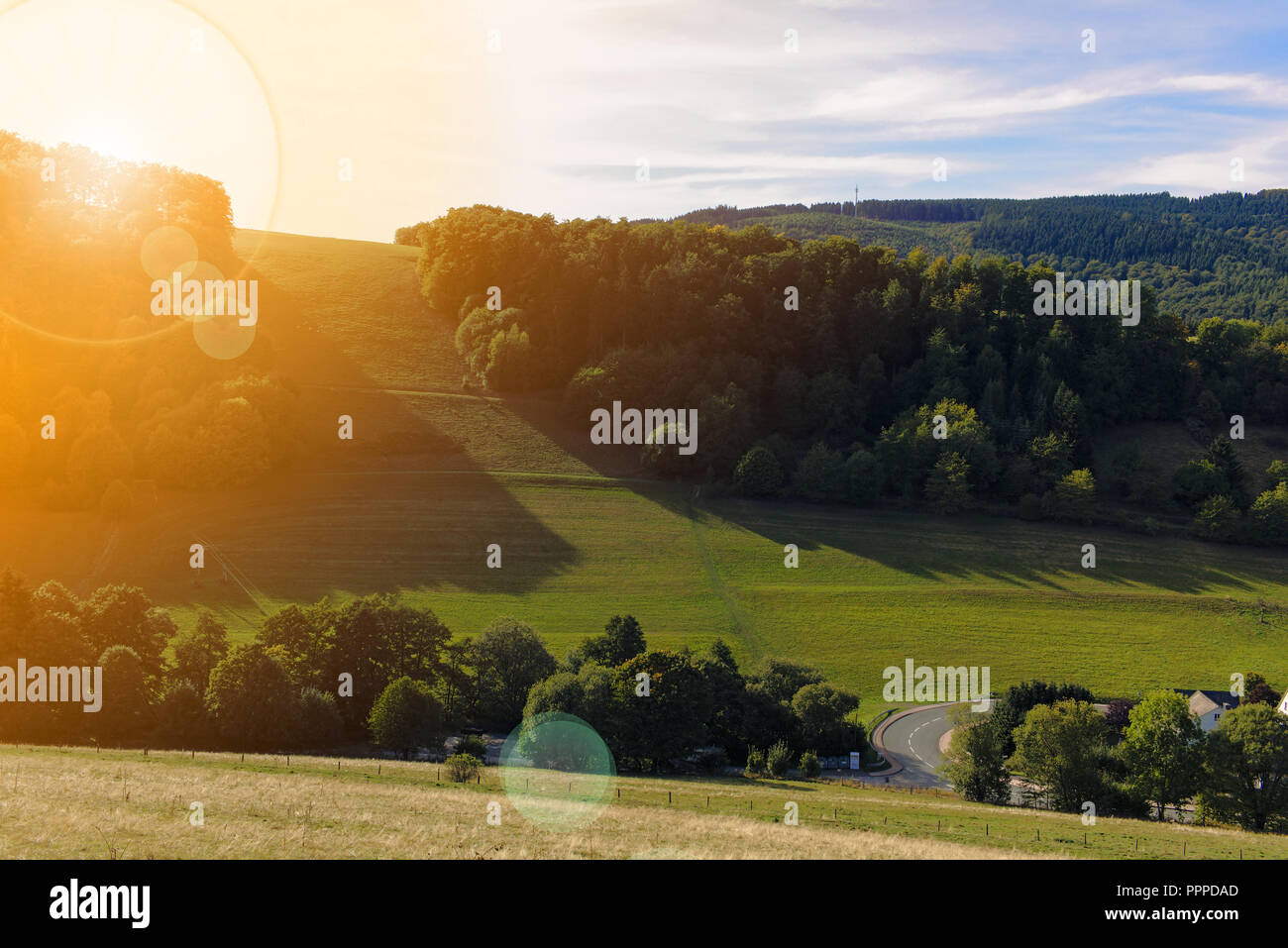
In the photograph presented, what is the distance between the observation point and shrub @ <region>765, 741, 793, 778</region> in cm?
4947

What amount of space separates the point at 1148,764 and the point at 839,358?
6801 centimetres

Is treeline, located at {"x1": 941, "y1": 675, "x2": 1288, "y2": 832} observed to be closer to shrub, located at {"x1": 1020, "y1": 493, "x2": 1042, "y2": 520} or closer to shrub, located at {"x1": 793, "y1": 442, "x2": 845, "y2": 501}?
shrub, located at {"x1": 793, "y1": 442, "x2": 845, "y2": 501}

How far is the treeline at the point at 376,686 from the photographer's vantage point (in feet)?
152

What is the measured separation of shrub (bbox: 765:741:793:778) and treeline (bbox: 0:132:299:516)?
5426 centimetres

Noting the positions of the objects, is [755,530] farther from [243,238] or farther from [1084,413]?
[243,238]

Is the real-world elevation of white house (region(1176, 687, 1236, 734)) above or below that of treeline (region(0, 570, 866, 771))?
below

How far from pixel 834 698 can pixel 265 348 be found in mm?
65972

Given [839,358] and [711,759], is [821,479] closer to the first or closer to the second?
[839,358]

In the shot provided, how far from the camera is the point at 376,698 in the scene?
5075cm

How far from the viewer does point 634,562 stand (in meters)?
78.4

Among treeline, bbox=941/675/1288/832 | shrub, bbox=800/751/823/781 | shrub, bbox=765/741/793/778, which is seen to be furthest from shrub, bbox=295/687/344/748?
treeline, bbox=941/675/1288/832

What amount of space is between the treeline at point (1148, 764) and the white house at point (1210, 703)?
16.3 metres

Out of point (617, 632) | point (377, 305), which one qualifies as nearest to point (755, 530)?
point (617, 632)

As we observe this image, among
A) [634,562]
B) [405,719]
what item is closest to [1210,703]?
[634,562]
